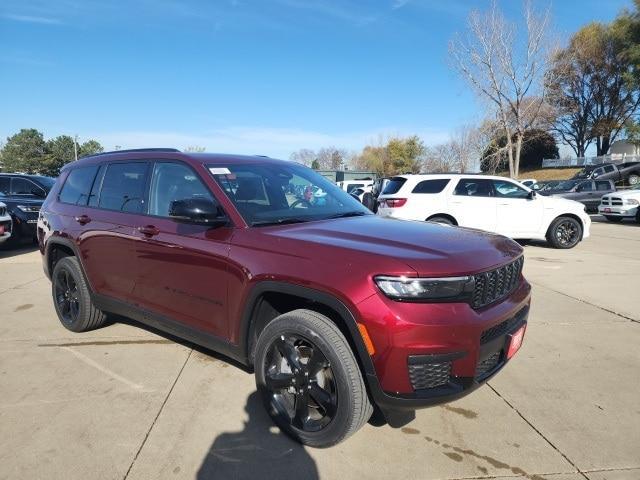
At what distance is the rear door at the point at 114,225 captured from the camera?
373 cm

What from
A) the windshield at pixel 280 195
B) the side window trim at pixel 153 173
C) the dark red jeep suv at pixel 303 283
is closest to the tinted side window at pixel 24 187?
the dark red jeep suv at pixel 303 283

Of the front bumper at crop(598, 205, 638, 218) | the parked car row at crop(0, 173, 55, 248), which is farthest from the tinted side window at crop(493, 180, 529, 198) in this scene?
the parked car row at crop(0, 173, 55, 248)

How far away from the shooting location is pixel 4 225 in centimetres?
923

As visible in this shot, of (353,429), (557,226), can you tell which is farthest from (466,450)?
(557,226)

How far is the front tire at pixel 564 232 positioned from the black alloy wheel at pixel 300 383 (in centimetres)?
945

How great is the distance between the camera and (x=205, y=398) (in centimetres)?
328

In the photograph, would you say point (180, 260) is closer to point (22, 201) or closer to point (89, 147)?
point (22, 201)

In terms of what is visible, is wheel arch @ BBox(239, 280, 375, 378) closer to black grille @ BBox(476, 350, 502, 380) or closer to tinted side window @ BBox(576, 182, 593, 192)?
black grille @ BBox(476, 350, 502, 380)

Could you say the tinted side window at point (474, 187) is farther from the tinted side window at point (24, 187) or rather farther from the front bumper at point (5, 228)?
the tinted side window at point (24, 187)

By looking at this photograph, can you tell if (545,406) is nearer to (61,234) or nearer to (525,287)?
(525,287)

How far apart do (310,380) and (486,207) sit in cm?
847

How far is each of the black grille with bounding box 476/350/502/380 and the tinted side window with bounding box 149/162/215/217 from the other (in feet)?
7.00

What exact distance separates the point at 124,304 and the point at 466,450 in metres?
2.87

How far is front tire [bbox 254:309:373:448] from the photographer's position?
2.47 metres
